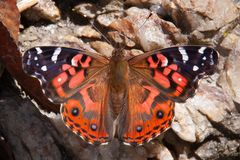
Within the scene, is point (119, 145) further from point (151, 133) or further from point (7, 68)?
point (7, 68)

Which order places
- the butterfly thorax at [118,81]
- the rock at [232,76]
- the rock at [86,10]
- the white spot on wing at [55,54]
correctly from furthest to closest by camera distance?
the rock at [86,10] < the rock at [232,76] < the butterfly thorax at [118,81] < the white spot on wing at [55,54]

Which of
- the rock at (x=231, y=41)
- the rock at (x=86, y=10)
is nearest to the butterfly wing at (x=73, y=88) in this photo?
the rock at (x=86, y=10)

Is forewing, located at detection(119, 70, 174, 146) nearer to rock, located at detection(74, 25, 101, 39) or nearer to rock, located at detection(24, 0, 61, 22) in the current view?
rock, located at detection(74, 25, 101, 39)

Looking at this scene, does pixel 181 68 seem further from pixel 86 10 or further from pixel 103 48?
pixel 86 10

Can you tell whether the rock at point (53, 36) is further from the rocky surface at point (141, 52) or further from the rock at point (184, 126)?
the rock at point (184, 126)

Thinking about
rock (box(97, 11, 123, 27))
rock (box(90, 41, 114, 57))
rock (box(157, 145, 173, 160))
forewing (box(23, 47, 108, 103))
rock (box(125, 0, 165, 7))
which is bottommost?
rock (box(157, 145, 173, 160))

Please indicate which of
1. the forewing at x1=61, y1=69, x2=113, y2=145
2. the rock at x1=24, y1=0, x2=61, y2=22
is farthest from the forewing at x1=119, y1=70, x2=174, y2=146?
the rock at x1=24, y1=0, x2=61, y2=22

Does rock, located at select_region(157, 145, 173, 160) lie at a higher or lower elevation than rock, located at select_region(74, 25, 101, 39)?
lower

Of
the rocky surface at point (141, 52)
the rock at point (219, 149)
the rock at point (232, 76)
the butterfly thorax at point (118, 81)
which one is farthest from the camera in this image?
the rock at point (232, 76)
